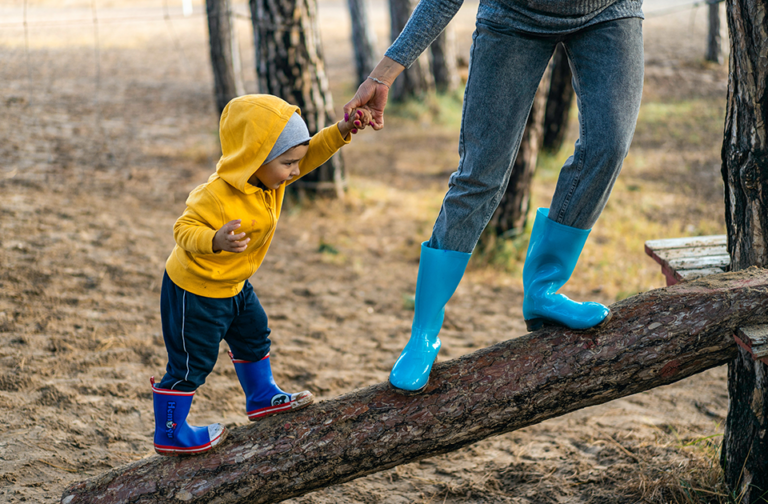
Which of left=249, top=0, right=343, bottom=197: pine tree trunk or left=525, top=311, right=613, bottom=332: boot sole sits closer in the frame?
left=525, top=311, right=613, bottom=332: boot sole

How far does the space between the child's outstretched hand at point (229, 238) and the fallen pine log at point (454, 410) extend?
2.26 ft

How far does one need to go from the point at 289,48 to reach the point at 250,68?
6.41 meters

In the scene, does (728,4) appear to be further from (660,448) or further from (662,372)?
(660,448)

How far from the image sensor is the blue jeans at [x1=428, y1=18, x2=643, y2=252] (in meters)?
1.91

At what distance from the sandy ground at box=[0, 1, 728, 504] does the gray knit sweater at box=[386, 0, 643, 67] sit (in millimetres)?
1742

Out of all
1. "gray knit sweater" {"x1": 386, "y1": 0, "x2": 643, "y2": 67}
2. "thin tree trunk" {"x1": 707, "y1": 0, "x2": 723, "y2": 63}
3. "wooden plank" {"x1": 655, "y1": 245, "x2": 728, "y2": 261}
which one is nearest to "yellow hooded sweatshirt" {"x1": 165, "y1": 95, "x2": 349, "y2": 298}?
"gray knit sweater" {"x1": 386, "y1": 0, "x2": 643, "y2": 67}

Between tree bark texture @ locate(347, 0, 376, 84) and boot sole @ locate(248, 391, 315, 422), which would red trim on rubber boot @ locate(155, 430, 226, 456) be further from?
tree bark texture @ locate(347, 0, 376, 84)

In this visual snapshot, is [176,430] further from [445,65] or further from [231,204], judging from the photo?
[445,65]

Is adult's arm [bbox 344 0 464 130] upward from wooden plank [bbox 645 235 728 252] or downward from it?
upward

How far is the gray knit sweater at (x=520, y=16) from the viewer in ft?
6.07

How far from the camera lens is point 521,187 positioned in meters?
5.17

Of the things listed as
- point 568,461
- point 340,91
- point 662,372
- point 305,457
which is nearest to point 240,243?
point 305,457

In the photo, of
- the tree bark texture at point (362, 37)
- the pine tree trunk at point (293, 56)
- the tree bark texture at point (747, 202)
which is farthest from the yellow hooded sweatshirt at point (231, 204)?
the tree bark texture at point (362, 37)

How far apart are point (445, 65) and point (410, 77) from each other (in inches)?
25.8
